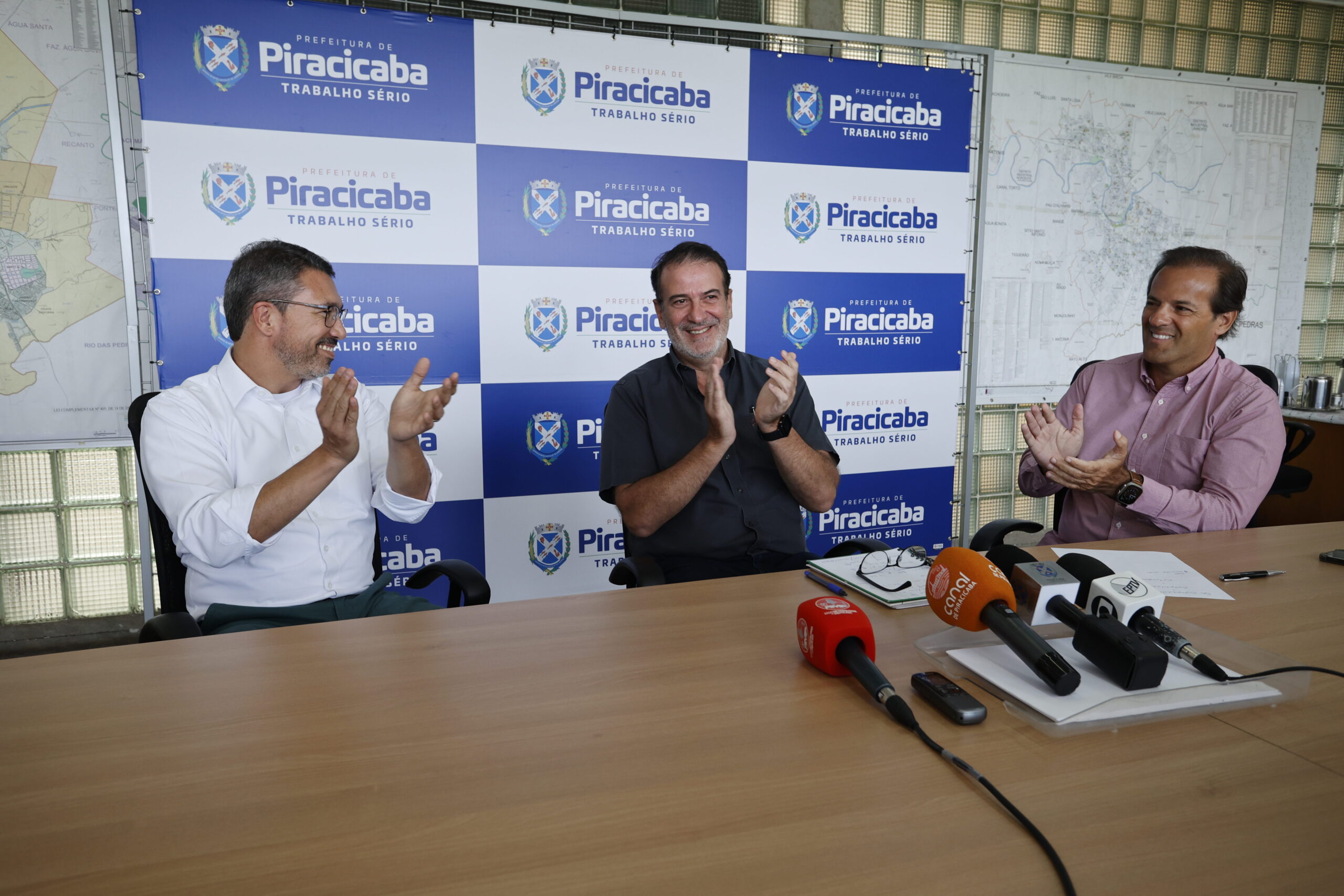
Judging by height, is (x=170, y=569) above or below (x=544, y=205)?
below

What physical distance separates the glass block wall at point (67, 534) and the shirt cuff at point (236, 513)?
66.0 inches

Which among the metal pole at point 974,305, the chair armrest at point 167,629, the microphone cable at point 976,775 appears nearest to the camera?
the microphone cable at point 976,775

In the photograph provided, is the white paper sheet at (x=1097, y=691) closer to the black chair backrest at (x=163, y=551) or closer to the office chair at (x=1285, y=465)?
the office chair at (x=1285, y=465)

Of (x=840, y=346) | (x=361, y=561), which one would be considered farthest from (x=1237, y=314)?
(x=361, y=561)

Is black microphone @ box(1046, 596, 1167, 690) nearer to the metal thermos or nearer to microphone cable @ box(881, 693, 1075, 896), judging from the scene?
microphone cable @ box(881, 693, 1075, 896)

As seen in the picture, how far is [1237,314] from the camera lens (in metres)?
2.16

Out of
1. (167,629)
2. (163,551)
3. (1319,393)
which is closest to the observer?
(167,629)

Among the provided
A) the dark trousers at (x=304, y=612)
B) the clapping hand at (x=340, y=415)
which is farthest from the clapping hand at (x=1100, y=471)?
the clapping hand at (x=340, y=415)

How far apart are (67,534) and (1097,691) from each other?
3356mm

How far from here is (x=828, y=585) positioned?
1.45 meters

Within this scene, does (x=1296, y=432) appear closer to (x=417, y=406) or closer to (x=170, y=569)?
(x=417, y=406)

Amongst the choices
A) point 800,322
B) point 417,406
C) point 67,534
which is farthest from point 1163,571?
point 67,534

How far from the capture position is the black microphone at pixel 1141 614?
3.42 ft

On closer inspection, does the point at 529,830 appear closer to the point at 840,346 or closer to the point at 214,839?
the point at 214,839
